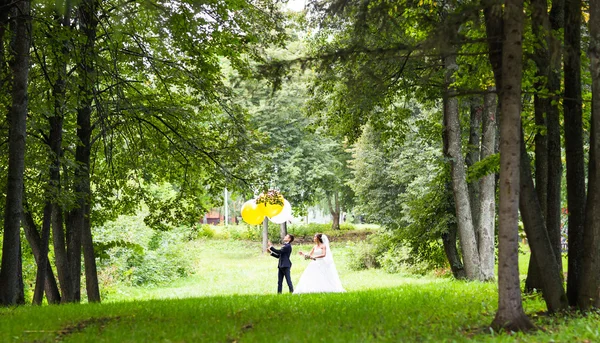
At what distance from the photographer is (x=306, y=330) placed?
7906mm

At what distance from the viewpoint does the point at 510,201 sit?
293 inches

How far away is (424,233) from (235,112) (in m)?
7.68

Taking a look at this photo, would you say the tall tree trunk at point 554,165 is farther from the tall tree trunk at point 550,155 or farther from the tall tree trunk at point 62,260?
the tall tree trunk at point 62,260

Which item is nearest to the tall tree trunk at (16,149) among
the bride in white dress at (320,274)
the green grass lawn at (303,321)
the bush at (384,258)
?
the green grass lawn at (303,321)

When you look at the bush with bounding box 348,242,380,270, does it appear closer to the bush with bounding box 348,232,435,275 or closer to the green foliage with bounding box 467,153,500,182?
the bush with bounding box 348,232,435,275

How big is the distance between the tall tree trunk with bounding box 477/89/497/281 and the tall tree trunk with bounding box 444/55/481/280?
44 cm

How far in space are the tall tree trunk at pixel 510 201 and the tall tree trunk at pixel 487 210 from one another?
10.0m

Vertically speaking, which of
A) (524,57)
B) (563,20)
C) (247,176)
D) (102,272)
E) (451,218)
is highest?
(563,20)

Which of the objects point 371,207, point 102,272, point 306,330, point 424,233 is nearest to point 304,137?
point 371,207

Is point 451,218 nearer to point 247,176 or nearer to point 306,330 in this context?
point 247,176

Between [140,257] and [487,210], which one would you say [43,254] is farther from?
[140,257]

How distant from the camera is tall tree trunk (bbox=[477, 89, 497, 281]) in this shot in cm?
1742

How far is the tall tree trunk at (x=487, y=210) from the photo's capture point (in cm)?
1742

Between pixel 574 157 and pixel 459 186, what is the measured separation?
7165mm
